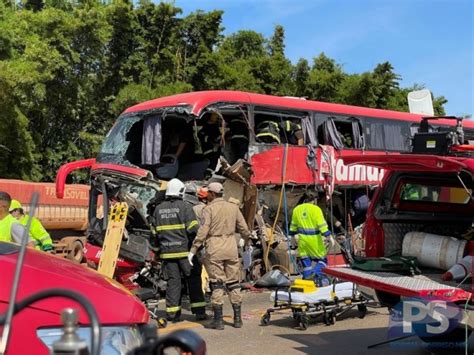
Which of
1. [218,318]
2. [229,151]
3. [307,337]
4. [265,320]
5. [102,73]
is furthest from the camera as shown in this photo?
[102,73]

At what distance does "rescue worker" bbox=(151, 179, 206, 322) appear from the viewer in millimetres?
8133

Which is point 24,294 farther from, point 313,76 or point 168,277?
point 313,76

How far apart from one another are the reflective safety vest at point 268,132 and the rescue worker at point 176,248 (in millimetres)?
4016

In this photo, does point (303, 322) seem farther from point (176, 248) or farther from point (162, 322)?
point (176, 248)

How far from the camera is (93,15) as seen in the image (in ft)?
76.8

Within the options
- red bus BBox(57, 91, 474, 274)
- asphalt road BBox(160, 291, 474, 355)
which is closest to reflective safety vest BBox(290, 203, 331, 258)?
asphalt road BBox(160, 291, 474, 355)

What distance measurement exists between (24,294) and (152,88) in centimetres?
2447

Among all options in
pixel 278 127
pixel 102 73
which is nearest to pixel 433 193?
pixel 278 127

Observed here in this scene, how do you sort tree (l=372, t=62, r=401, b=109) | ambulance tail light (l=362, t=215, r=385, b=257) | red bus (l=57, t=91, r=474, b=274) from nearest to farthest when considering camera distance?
ambulance tail light (l=362, t=215, r=385, b=257) → red bus (l=57, t=91, r=474, b=274) → tree (l=372, t=62, r=401, b=109)

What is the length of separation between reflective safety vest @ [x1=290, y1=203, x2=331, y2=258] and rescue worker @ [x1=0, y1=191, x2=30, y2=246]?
4243 mm

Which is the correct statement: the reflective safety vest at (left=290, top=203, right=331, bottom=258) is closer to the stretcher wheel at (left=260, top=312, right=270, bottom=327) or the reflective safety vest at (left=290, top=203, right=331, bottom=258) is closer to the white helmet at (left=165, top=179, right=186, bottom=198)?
the stretcher wheel at (left=260, top=312, right=270, bottom=327)

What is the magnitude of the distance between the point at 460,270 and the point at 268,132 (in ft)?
23.3

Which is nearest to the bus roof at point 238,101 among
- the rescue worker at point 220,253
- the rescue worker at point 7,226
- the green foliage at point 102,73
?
the rescue worker at point 220,253

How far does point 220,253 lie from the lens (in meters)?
7.74
